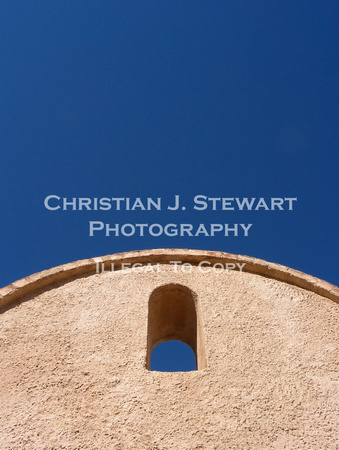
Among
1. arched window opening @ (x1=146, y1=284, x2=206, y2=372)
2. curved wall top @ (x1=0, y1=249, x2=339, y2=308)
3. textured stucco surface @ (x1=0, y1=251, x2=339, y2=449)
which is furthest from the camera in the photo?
arched window opening @ (x1=146, y1=284, x2=206, y2=372)

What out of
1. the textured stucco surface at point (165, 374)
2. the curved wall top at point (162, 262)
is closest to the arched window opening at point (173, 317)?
the textured stucco surface at point (165, 374)

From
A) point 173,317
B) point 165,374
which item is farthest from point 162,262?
point 165,374

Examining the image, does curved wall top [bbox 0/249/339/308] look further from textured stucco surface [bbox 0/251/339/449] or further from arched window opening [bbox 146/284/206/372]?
arched window opening [bbox 146/284/206/372]

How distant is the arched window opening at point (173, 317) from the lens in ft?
15.8

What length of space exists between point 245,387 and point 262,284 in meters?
1.47

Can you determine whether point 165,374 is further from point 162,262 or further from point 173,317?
point 162,262

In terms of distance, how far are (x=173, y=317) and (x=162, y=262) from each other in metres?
0.66

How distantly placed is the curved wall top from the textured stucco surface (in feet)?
0.31

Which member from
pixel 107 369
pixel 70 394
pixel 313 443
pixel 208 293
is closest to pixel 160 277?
pixel 208 293

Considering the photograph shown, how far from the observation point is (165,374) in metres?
3.81

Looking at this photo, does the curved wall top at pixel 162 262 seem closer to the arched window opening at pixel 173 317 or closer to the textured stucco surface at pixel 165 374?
the textured stucco surface at pixel 165 374

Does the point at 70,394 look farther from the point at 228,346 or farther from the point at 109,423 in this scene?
the point at 228,346

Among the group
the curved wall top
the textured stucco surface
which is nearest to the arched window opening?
the textured stucco surface

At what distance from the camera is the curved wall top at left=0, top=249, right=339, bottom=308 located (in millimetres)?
4707
